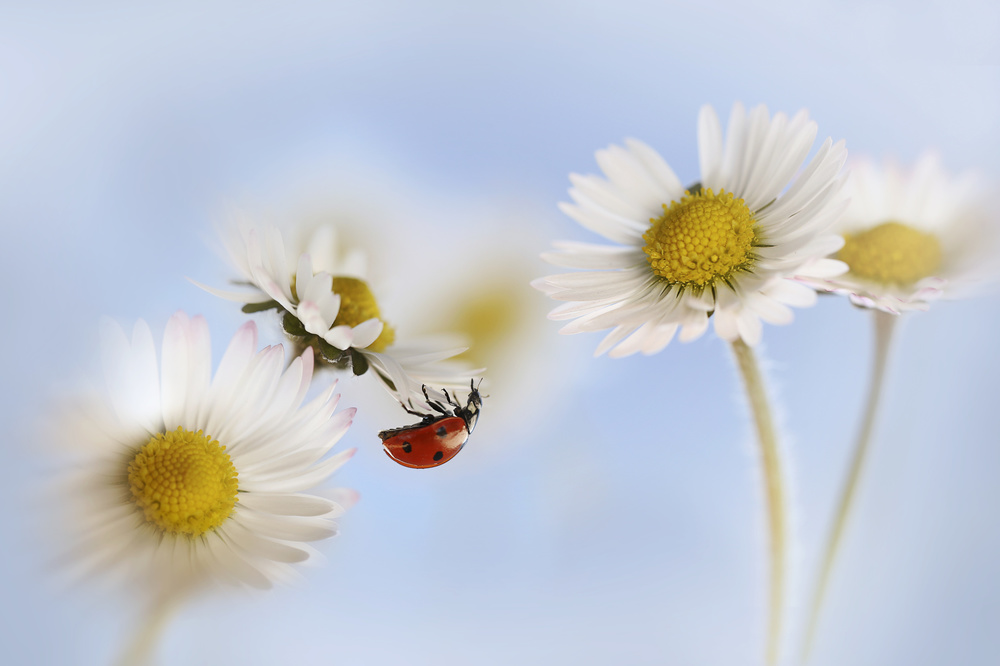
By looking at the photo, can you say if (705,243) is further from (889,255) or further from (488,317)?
(488,317)

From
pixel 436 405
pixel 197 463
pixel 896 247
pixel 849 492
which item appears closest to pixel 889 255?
pixel 896 247

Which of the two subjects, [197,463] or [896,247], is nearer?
[197,463]

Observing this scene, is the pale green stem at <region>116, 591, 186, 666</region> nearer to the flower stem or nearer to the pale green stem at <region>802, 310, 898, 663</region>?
the flower stem

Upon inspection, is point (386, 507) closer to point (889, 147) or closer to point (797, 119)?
point (797, 119)

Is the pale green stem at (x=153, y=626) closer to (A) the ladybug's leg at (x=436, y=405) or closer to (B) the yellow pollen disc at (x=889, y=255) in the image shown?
(A) the ladybug's leg at (x=436, y=405)

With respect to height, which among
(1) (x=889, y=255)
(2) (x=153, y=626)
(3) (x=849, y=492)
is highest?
(1) (x=889, y=255)
